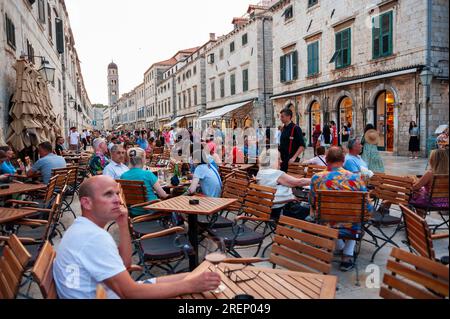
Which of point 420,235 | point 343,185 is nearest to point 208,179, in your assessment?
point 343,185

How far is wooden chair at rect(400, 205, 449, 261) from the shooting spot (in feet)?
8.78

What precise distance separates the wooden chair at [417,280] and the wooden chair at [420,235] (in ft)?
1.75

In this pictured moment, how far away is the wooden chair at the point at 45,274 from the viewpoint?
2041 millimetres

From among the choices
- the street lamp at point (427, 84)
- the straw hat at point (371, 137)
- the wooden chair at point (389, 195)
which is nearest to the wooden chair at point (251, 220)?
the wooden chair at point (389, 195)

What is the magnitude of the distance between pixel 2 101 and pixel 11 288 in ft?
31.0

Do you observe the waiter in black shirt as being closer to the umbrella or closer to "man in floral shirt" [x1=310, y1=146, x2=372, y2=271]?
"man in floral shirt" [x1=310, y1=146, x2=372, y2=271]

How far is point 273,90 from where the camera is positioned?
26.6 metres

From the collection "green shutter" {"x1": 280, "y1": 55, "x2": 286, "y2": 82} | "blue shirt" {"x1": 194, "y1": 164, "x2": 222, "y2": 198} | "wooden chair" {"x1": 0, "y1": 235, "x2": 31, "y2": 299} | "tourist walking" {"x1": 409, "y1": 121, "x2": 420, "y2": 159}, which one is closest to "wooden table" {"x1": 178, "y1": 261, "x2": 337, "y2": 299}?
"wooden chair" {"x1": 0, "y1": 235, "x2": 31, "y2": 299}

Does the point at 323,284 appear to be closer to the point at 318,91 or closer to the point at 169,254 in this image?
→ the point at 169,254

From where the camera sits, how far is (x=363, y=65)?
18031 millimetres

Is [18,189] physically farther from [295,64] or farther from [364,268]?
[295,64]

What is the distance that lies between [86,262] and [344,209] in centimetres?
304

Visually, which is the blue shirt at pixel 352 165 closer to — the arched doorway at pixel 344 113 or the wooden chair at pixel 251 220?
the wooden chair at pixel 251 220

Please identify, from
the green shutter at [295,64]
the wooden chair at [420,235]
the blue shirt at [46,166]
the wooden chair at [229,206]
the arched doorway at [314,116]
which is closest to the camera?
the wooden chair at [420,235]
